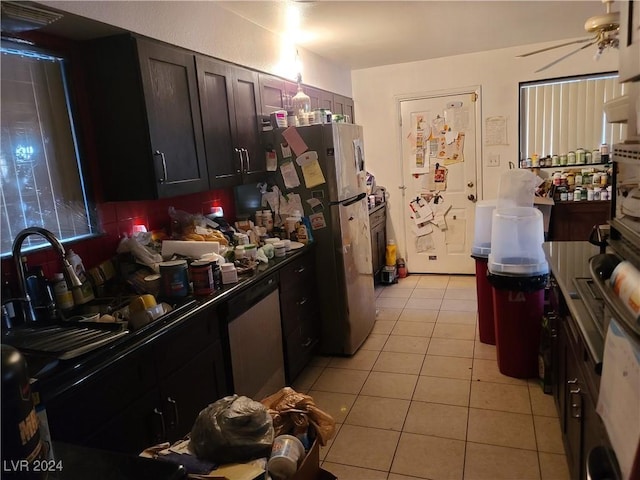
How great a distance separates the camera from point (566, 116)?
4.53m

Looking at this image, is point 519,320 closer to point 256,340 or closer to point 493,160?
point 256,340

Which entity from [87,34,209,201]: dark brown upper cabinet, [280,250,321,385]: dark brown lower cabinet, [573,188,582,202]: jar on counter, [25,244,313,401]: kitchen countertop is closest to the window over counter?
[87,34,209,201]: dark brown upper cabinet

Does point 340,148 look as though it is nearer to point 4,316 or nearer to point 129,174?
point 129,174

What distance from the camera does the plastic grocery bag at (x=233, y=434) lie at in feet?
3.52

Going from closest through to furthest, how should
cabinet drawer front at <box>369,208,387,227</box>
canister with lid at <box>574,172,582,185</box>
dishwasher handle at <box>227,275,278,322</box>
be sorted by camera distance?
dishwasher handle at <box>227,275,278,322</box>
canister with lid at <box>574,172,582,185</box>
cabinet drawer front at <box>369,208,387,227</box>

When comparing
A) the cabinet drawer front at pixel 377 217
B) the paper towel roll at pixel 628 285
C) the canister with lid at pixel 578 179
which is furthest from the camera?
the cabinet drawer front at pixel 377 217

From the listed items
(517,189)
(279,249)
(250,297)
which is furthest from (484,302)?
(250,297)

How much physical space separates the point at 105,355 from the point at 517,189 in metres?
2.54

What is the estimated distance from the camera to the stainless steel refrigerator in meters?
3.07

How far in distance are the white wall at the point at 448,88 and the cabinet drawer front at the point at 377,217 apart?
0.47 feet

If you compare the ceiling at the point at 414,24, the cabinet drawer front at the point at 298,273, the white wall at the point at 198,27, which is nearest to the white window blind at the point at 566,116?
the ceiling at the point at 414,24

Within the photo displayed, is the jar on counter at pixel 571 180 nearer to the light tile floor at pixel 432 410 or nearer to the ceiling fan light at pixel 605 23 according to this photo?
the light tile floor at pixel 432 410

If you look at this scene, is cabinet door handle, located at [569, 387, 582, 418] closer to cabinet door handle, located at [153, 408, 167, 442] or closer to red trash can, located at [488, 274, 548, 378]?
red trash can, located at [488, 274, 548, 378]

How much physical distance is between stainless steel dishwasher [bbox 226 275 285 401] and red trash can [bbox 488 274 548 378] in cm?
136
